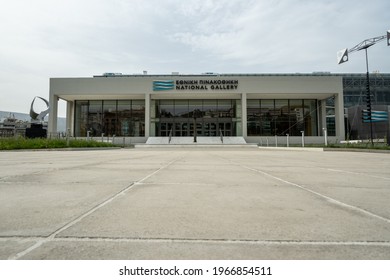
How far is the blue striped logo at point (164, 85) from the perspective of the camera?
115 ft

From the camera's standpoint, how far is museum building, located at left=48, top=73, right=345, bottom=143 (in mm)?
35062

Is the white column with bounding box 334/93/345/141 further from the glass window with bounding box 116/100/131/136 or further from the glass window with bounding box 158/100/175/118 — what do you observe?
the glass window with bounding box 116/100/131/136

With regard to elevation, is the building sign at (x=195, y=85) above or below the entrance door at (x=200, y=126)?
above

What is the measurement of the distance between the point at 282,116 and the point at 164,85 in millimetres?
19939

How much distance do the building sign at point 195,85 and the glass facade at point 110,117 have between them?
21.3 feet

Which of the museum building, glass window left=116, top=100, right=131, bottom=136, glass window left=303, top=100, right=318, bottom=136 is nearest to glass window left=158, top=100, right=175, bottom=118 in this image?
the museum building

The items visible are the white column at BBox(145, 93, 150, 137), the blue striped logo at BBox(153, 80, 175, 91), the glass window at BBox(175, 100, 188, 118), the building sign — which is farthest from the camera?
the glass window at BBox(175, 100, 188, 118)

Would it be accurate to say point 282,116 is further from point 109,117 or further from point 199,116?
point 109,117

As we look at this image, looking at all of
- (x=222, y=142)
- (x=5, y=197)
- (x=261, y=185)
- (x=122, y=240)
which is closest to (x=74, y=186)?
(x=5, y=197)

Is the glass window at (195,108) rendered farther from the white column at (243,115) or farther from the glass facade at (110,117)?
the glass facade at (110,117)

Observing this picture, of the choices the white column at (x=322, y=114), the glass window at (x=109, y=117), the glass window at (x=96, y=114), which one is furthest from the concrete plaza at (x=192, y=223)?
the glass window at (x=96, y=114)

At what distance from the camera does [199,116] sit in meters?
39.5

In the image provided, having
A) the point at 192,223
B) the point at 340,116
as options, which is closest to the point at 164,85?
the point at 340,116

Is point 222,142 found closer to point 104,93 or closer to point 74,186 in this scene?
point 104,93
